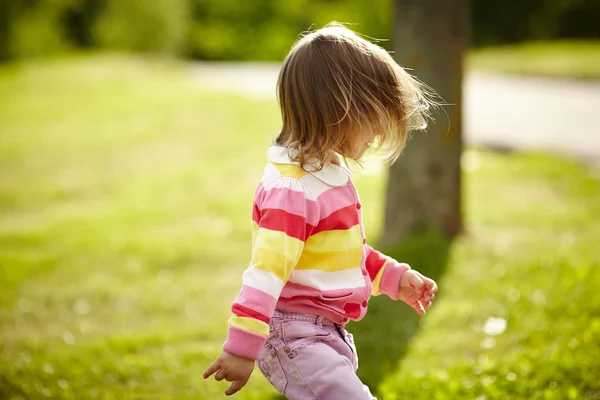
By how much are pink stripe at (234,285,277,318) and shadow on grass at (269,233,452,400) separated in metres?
1.65

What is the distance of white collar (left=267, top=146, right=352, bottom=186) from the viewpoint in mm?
2273

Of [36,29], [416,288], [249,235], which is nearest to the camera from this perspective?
[416,288]

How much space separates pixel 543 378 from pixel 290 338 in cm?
187

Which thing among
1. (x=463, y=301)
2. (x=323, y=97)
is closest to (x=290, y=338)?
(x=323, y=97)

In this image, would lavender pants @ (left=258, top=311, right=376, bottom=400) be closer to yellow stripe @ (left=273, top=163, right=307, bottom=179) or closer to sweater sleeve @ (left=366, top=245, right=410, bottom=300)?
sweater sleeve @ (left=366, top=245, right=410, bottom=300)

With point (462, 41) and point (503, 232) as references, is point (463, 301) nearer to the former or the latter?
point (503, 232)

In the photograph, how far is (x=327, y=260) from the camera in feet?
7.62

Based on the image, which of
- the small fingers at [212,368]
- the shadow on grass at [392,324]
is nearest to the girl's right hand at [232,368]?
the small fingers at [212,368]

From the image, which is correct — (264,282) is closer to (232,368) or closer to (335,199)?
(232,368)

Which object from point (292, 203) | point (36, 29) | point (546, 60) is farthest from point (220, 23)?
point (292, 203)

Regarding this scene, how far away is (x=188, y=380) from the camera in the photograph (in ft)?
13.5

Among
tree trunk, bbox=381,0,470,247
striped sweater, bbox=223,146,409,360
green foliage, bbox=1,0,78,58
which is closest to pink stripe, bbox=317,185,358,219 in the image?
striped sweater, bbox=223,146,409,360

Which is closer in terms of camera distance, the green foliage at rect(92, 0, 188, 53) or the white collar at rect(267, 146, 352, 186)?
the white collar at rect(267, 146, 352, 186)

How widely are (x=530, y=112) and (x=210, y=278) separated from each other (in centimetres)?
825
